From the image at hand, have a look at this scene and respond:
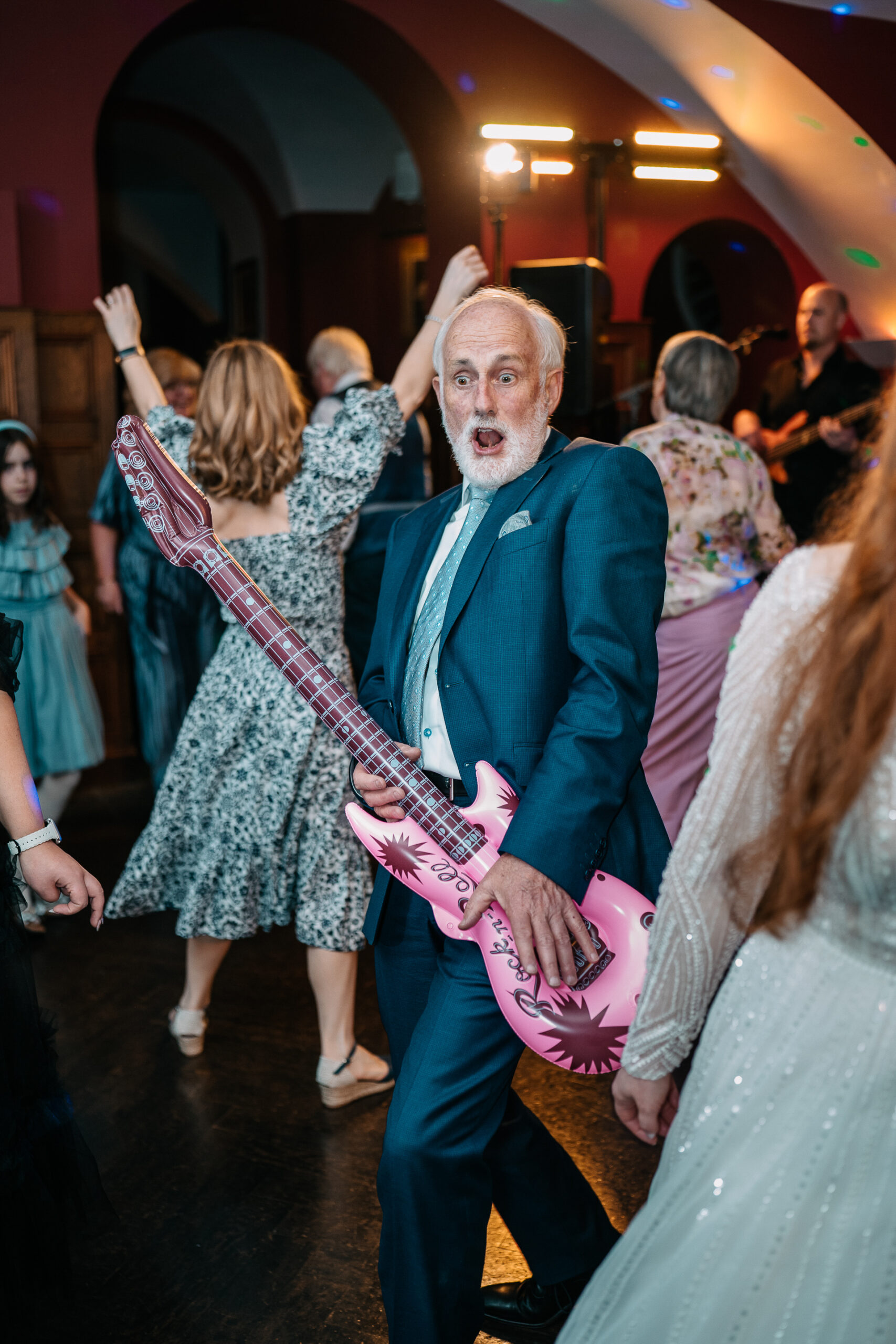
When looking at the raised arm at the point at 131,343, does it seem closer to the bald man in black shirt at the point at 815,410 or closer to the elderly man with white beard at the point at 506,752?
the elderly man with white beard at the point at 506,752

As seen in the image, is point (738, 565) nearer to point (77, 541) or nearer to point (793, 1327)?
point (793, 1327)

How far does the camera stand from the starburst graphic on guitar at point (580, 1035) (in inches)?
59.2

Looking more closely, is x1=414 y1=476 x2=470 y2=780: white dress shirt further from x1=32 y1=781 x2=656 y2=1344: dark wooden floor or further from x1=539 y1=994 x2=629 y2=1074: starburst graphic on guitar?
x1=32 y1=781 x2=656 y2=1344: dark wooden floor

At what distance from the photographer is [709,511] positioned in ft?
10.5

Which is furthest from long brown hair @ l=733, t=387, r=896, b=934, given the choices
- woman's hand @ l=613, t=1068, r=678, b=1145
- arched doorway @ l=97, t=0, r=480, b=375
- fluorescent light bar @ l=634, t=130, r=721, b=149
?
fluorescent light bar @ l=634, t=130, r=721, b=149

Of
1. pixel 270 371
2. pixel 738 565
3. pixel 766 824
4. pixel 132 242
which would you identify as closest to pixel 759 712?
pixel 766 824

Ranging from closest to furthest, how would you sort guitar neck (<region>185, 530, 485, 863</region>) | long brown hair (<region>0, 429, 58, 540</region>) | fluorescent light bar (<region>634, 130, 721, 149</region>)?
guitar neck (<region>185, 530, 485, 863</region>), long brown hair (<region>0, 429, 58, 540</region>), fluorescent light bar (<region>634, 130, 721, 149</region>)

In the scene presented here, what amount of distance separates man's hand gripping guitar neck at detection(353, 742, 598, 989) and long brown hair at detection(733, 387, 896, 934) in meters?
Answer: 0.52

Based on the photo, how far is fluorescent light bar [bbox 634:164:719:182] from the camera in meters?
6.39

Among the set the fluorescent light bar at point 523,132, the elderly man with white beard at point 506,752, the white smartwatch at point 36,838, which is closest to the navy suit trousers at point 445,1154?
the elderly man with white beard at point 506,752

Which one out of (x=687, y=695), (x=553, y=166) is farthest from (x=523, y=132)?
(x=687, y=695)

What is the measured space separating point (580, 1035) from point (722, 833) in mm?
597

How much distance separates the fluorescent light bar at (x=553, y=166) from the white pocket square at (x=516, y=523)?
5086mm

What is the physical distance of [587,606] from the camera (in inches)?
60.7
